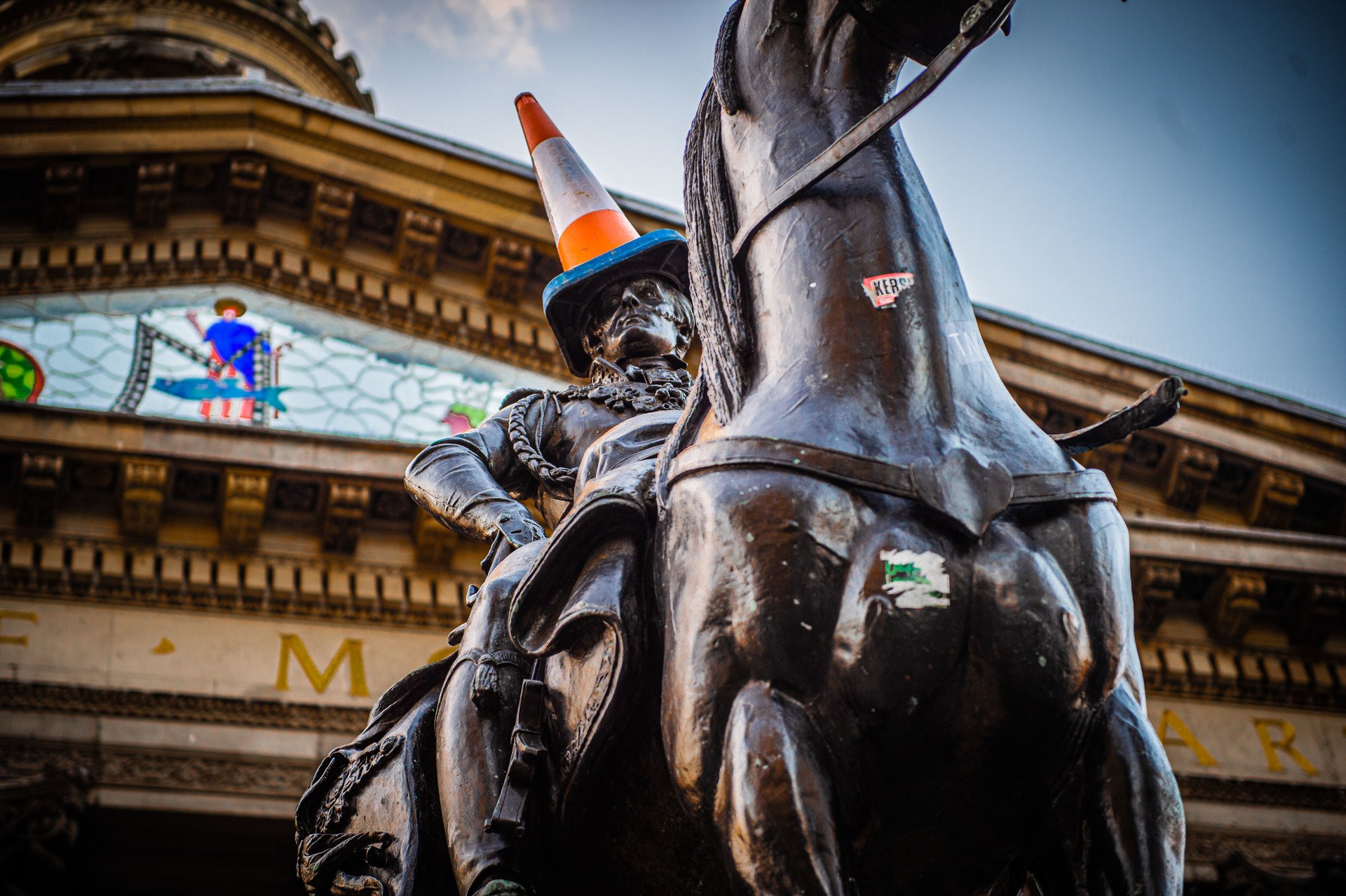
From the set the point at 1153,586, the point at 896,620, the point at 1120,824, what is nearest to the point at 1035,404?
the point at 1153,586

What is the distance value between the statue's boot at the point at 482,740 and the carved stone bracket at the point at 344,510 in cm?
895

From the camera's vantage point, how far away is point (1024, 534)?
2494 mm

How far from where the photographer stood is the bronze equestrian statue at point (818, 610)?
2.40m

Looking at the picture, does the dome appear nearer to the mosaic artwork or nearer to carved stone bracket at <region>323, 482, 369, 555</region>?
the mosaic artwork

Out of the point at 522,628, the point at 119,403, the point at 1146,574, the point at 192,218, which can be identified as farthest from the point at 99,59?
the point at 522,628

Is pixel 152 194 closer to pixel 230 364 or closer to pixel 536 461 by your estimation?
pixel 230 364

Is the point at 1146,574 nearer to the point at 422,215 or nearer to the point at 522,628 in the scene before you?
the point at 422,215

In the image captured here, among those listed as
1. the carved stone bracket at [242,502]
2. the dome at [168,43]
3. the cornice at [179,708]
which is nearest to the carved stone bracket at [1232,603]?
the cornice at [179,708]

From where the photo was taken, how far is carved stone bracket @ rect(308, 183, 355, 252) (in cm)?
1502

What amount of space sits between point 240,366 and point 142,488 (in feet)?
7.25

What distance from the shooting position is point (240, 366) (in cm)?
1370

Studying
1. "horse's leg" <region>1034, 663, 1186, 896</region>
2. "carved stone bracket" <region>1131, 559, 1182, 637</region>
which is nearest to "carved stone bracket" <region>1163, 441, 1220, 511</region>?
"carved stone bracket" <region>1131, 559, 1182, 637</region>

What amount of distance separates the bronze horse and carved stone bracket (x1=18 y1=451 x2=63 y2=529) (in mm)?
9804

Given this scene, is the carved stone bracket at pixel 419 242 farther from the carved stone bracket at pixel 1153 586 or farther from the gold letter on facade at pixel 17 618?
the carved stone bracket at pixel 1153 586
